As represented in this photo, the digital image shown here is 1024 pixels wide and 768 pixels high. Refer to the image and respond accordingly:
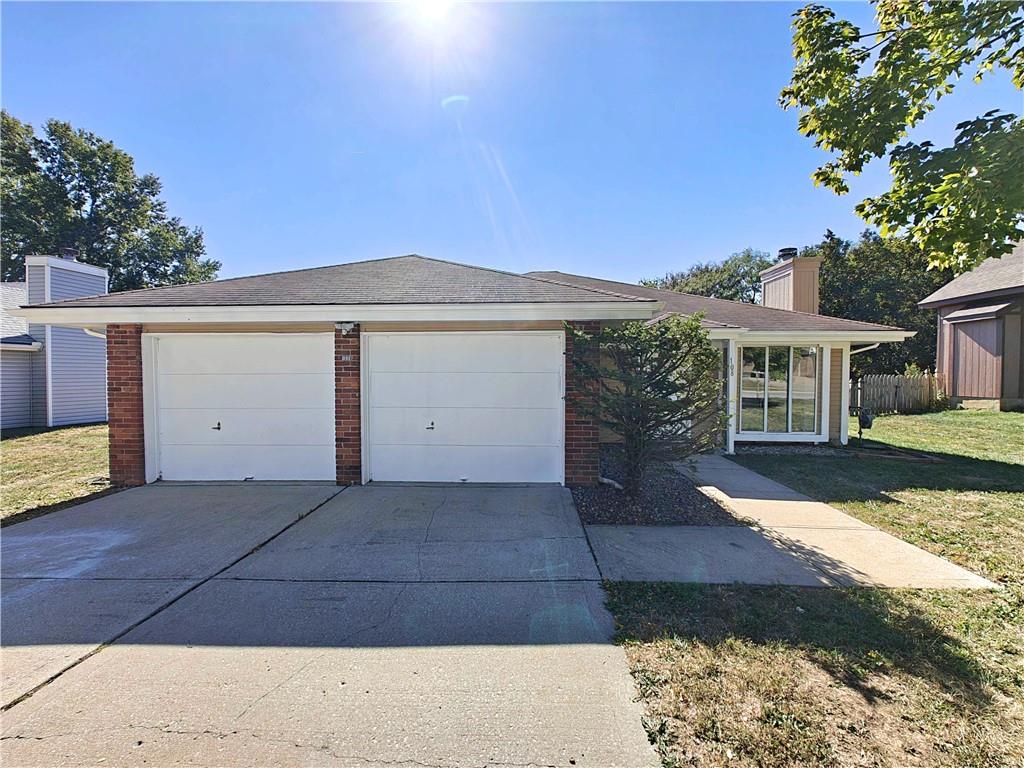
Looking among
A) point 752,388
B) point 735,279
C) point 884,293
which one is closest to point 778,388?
point 752,388

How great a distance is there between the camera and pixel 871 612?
3496 mm

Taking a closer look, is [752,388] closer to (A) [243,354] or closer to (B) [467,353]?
(B) [467,353]

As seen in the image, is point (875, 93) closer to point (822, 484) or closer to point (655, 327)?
point (655, 327)

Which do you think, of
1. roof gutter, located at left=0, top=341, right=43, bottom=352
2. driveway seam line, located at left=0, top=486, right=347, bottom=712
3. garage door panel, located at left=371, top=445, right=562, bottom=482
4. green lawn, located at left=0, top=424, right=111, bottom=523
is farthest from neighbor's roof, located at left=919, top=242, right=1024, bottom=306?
roof gutter, located at left=0, top=341, right=43, bottom=352

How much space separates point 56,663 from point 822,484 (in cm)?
884

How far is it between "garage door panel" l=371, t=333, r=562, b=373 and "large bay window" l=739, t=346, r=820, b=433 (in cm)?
604

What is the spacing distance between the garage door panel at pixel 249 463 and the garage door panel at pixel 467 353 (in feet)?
5.42

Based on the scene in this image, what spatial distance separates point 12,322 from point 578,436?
18308 millimetres

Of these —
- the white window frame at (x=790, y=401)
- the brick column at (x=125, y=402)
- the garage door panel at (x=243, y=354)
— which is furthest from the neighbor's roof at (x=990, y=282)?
the brick column at (x=125, y=402)

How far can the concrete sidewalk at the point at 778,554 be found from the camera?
408 cm

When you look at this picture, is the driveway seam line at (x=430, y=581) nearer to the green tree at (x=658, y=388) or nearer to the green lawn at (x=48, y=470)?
the green tree at (x=658, y=388)

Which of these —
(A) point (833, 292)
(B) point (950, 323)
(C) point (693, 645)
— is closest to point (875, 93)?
(C) point (693, 645)

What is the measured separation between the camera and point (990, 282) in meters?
17.6

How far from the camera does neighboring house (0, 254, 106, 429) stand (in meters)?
14.0
